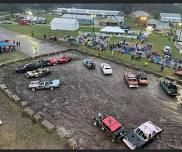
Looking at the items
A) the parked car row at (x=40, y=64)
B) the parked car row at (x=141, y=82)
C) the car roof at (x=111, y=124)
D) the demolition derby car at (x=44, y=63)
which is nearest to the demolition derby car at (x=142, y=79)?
the parked car row at (x=141, y=82)

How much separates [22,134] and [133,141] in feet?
36.5

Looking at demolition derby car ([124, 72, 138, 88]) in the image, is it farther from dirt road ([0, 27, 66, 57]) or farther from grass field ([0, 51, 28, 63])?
grass field ([0, 51, 28, 63])

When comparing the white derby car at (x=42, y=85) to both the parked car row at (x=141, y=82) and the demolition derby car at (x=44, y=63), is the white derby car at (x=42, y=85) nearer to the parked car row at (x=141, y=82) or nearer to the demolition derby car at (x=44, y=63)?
the demolition derby car at (x=44, y=63)

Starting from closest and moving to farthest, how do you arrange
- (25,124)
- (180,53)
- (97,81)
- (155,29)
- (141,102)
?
(25,124), (141,102), (97,81), (180,53), (155,29)

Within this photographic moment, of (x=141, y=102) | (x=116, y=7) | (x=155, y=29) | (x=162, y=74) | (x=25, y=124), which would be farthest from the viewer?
(x=116, y=7)

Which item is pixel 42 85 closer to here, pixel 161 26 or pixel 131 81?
pixel 131 81

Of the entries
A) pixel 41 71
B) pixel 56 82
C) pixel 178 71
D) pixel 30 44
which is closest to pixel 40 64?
pixel 41 71

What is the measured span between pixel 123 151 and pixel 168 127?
22.6 ft

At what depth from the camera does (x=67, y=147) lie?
23.0 m

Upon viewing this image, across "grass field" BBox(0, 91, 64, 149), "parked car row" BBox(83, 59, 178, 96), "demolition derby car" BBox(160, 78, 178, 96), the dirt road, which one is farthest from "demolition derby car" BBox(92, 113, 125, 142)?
the dirt road

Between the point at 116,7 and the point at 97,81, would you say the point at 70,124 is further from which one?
the point at 116,7

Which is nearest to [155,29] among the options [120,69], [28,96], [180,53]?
[180,53]

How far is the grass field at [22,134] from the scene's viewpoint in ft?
76.1

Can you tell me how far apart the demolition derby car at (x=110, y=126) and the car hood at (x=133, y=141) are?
2.07 feet
